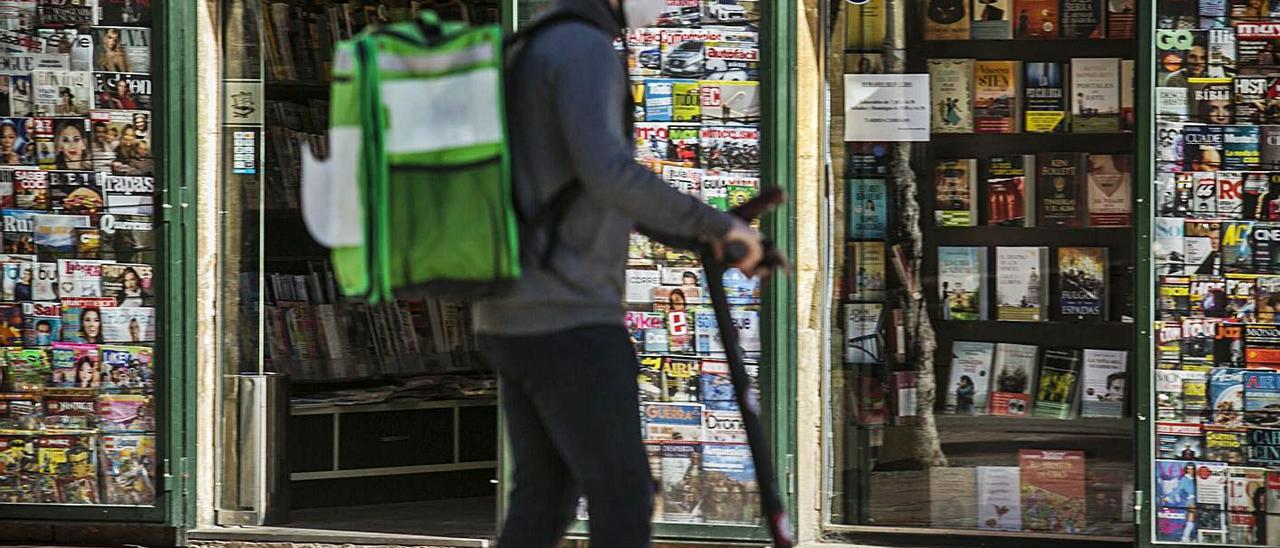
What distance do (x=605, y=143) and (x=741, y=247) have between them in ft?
1.12

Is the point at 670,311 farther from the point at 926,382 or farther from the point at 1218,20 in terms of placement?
the point at 1218,20

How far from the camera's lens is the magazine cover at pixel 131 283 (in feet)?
21.3

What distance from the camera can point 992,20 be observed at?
20.7 feet

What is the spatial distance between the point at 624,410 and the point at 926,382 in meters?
3.00

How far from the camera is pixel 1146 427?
602 centimetres

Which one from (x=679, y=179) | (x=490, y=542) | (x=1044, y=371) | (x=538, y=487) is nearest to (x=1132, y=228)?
(x=1044, y=371)

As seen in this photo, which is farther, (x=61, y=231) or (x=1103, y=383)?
(x=61, y=231)

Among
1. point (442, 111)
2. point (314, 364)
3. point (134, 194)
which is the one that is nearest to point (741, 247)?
point (442, 111)

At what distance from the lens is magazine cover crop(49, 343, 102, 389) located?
6547 millimetres

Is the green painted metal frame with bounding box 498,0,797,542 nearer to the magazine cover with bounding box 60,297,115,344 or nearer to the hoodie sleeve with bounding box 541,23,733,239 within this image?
the magazine cover with bounding box 60,297,115,344

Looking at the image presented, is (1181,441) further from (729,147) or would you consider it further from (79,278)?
(79,278)

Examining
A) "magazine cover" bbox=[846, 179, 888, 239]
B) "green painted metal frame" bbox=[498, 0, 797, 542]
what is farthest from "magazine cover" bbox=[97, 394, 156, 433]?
"magazine cover" bbox=[846, 179, 888, 239]

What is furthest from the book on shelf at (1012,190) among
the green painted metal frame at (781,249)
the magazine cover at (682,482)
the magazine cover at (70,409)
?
the magazine cover at (70,409)

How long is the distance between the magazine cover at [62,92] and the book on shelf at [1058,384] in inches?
137
